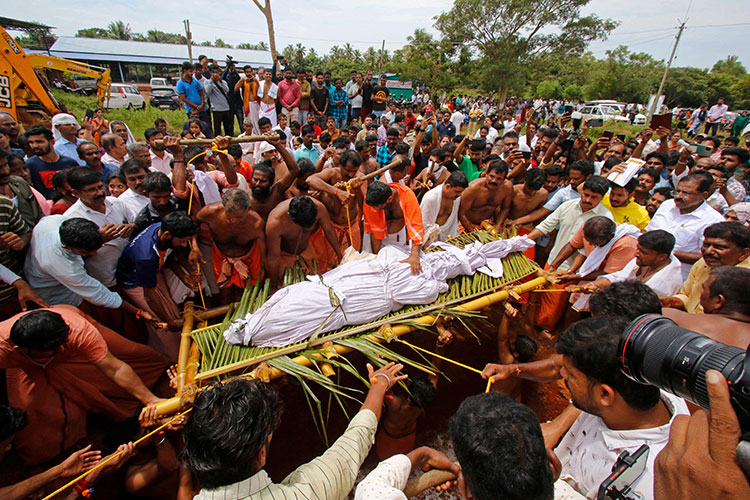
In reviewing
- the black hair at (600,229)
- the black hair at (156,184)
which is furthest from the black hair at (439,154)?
the black hair at (156,184)

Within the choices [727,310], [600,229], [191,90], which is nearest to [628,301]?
[727,310]

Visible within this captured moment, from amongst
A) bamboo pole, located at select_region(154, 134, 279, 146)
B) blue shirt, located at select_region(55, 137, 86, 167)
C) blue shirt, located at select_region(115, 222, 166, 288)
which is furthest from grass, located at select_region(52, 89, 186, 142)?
blue shirt, located at select_region(115, 222, 166, 288)

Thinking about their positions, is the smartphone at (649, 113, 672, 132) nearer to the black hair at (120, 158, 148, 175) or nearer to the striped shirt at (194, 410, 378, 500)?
the striped shirt at (194, 410, 378, 500)

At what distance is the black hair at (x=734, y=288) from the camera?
207cm

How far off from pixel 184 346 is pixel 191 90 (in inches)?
303

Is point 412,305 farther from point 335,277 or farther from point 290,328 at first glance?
point 290,328

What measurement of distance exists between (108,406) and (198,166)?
3.44 meters

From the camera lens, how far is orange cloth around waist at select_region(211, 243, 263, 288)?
12.2 feet

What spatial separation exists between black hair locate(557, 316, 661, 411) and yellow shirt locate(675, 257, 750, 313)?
1.96 m

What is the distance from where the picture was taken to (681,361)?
1175mm

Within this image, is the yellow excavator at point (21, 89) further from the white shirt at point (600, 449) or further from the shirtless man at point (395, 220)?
the white shirt at point (600, 449)

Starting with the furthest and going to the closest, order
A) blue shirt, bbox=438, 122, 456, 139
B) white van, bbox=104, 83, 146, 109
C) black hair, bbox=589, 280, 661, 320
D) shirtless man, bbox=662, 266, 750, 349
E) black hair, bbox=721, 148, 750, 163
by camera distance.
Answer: white van, bbox=104, 83, 146, 109, blue shirt, bbox=438, 122, 456, 139, black hair, bbox=721, 148, 750, 163, black hair, bbox=589, 280, 661, 320, shirtless man, bbox=662, 266, 750, 349

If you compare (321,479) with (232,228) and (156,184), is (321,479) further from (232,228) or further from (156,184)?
(156,184)

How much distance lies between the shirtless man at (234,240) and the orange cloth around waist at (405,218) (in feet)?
4.37
